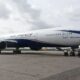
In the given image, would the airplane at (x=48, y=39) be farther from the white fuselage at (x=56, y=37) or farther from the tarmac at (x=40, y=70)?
the tarmac at (x=40, y=70)

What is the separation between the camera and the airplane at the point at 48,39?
25578 mm

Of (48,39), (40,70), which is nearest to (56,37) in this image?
(48,39)

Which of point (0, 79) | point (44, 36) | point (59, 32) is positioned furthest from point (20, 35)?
Answer: point (0, 79)

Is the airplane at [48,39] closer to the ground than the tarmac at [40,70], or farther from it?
farther from it

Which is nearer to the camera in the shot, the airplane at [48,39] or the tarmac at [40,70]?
the tarmac at [40,70]

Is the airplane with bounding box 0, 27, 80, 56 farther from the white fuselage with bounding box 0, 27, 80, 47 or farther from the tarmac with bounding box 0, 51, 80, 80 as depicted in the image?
the tarmac with bounding box 0, 51, 80, 80

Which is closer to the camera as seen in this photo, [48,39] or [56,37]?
[56,37]

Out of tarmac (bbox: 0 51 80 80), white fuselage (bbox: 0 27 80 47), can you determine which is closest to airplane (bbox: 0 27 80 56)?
white fuselage (bbox: 0 27 80 47)

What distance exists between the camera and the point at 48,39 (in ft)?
92.0

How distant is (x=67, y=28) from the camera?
2650 cm

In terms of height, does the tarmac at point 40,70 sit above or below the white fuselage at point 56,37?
below

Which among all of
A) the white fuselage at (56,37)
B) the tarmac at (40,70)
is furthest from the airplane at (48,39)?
the tarmac at (40,70)

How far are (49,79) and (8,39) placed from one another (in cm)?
2632

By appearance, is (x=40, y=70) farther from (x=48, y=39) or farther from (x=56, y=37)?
(x=48, y=39)
